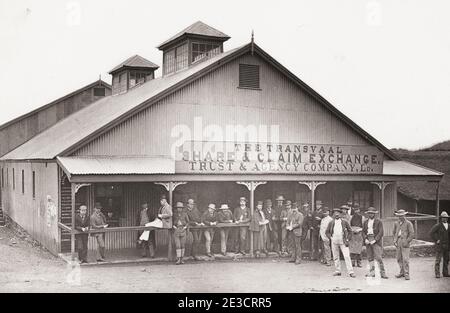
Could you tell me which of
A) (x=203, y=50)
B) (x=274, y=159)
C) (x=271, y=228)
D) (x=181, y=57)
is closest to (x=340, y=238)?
(x=271, y=228)

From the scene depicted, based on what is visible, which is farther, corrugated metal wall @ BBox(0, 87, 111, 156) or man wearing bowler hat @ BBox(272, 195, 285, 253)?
corrugated metal wall @ BBox(0, 87, 111, 156)

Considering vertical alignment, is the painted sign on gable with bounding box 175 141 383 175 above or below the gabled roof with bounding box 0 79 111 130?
below

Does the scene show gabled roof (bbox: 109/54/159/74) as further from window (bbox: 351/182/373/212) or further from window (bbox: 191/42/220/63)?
window (bbox: 351/182/373/212)

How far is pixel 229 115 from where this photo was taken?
2273 cm

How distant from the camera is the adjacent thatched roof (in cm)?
2866

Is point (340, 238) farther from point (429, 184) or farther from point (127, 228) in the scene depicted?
point (429, 184)

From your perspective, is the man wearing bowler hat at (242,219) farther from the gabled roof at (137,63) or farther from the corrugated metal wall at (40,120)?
the corrugated metal wall at (40,120)

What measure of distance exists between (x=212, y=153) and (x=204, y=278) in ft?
18.5

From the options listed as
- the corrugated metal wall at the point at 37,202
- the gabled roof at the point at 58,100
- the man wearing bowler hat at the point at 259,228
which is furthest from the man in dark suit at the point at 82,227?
the gabled roof at the point at 58,100

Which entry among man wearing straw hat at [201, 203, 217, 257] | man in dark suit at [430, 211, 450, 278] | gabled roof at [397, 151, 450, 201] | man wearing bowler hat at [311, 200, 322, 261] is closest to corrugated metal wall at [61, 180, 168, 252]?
man wearing straw hat at [201, 203, 217, 257]

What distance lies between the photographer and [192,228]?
1966 centimetres

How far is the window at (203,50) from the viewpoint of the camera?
27250mm
